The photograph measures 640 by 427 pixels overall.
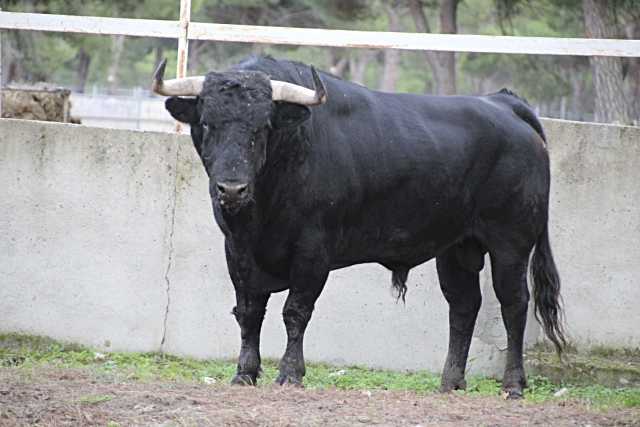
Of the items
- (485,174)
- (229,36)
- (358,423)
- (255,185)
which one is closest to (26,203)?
(229,36)

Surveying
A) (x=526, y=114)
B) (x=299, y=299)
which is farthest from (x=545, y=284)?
(x=299, y=299)

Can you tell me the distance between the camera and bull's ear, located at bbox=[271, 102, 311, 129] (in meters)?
7.17

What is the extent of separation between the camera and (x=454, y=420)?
241 inches

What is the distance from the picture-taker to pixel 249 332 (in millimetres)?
7590

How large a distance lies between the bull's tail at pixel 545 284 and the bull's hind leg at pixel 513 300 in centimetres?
23

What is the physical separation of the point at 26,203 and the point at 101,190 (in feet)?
2.04

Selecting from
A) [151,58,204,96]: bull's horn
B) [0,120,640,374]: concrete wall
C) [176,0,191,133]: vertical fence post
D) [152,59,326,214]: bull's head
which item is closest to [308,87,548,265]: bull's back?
[152,59,326,214]: bull's head

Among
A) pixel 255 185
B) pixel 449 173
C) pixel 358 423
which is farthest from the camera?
pixel 449 173

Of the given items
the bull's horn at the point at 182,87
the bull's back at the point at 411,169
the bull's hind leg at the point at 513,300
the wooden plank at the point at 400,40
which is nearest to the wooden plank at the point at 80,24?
the wooden plank at the point at 400,40

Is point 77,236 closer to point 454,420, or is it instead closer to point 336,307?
point 336,307

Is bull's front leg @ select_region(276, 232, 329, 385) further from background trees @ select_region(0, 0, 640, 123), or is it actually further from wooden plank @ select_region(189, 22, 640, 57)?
background trees @ select_region(0, 0, 640, 123)

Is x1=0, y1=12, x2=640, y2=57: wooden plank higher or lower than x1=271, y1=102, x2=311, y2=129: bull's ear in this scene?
higher

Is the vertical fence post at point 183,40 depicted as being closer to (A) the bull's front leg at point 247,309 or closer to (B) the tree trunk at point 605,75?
(A) the bull's front leg at point 247,309

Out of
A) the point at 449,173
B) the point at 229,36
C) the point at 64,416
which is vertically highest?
the point at 229,36
